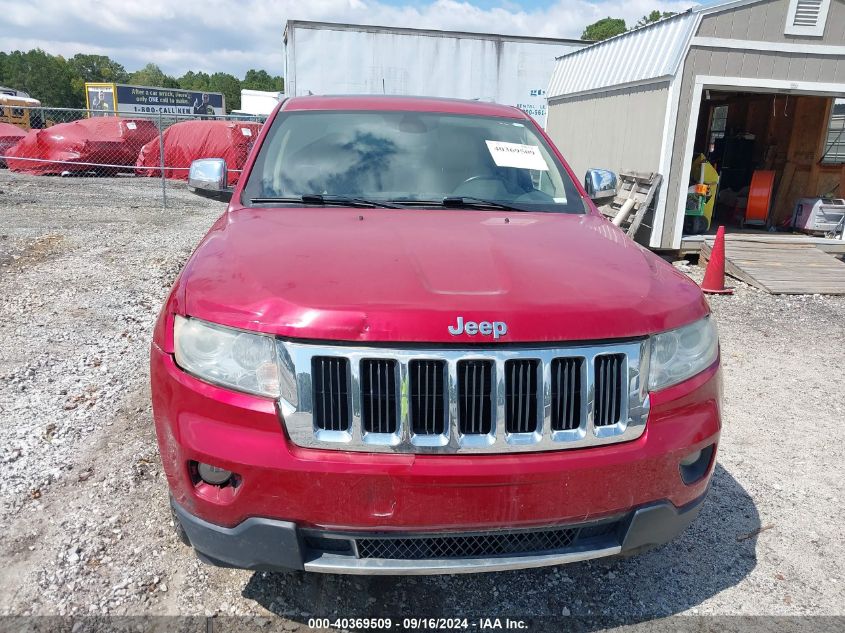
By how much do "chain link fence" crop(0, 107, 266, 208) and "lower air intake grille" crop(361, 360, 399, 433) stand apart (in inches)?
674

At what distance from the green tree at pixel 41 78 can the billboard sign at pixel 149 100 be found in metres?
49.3

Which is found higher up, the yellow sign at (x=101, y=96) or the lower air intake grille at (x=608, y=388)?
the yellow sign at (x=101, y=96)

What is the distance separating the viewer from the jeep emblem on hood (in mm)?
1775

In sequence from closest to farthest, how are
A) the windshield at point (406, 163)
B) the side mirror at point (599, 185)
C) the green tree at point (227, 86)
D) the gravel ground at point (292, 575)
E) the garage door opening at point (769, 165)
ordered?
the gravel ground at point (292, 575) < the windshield at point (406, 163) < the side mirror at point (599, 185) < the garage door opening at point (769, 165) < the green tree at point (227, 86)

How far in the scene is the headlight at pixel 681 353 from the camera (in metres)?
1.97

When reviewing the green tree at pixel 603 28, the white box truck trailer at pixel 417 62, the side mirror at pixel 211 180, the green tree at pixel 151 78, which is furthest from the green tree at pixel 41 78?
the side mirror at pixel 211 180

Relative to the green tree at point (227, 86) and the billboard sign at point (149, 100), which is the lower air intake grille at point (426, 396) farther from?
the green tree at point (227, 86)

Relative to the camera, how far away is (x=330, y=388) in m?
1.79

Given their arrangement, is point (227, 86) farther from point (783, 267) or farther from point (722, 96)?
point (783, 267)

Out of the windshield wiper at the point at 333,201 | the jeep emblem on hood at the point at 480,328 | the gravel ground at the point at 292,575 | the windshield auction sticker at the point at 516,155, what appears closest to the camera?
the jeep emblem on hood at the point at 480,328

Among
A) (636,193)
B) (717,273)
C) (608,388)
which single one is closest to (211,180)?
(608,388)

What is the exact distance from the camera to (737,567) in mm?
2664

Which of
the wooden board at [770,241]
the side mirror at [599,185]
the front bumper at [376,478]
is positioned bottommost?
the wooden board at [770,241]

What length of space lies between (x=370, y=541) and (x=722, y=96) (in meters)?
13.6
